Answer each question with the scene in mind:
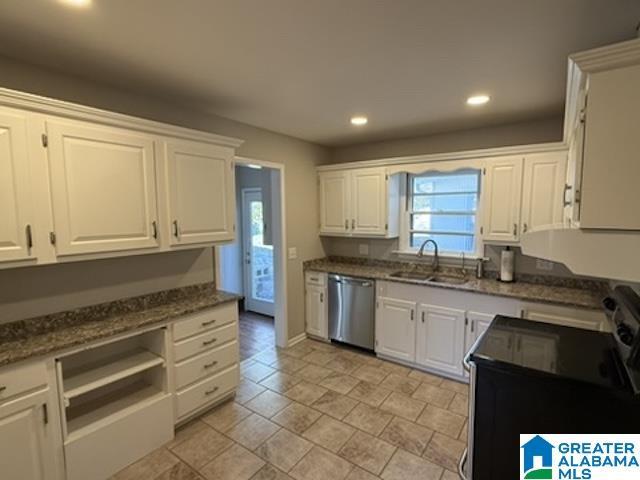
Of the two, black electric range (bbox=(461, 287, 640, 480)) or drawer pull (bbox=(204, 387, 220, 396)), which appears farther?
drawer pull (bbox=(204, 387, 220, 396))

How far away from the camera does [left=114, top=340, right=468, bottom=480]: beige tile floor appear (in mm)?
2102

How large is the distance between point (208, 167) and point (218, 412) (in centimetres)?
203

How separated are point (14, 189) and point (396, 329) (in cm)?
328

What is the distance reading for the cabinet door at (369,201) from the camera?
3844 mm

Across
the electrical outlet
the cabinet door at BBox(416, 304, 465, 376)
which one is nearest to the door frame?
the cabinet door at BBox(416, 304, 465, 376)

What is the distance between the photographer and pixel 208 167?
2.62 m

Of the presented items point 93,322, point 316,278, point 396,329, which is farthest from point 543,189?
point 93,322

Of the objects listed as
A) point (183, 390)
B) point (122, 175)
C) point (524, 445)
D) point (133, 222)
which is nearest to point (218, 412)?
point (183, 390)

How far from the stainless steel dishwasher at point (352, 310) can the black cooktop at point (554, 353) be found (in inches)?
65.8

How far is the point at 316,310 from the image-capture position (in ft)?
13.6

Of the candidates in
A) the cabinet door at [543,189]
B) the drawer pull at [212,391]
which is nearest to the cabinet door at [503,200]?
the cabinet door at [543,189]

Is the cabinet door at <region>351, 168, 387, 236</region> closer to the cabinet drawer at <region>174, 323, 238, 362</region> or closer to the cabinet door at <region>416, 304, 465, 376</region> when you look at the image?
the cabinet door at <region>416, 304, 465, 376</region>

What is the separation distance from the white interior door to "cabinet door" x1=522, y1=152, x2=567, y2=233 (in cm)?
350

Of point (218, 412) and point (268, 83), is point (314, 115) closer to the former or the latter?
point (268, 83)
